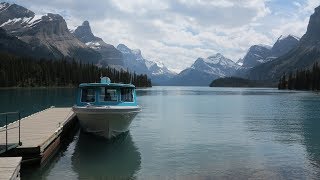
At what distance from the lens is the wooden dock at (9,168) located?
20.4 meters

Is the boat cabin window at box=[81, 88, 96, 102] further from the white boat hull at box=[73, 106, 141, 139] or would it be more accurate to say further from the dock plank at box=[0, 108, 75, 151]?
the dock plank at box=[0, 108, 75, 151]

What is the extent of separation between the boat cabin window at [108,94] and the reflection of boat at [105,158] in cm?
407

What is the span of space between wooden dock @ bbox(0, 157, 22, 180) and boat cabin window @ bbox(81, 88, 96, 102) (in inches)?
748

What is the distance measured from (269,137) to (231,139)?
5.03m

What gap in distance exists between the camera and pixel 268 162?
1275 inches

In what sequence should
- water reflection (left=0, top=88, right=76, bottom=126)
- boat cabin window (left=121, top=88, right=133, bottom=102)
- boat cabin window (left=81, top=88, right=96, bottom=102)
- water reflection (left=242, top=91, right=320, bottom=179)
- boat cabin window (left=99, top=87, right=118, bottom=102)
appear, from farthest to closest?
water reflection (left=0, top=88, right=76, bottom=126) < boat cabin window (left=121, top=88, right=133, bottom=102) < boat cabin window (left=81, top=88, right=96, bottom=102) < boat cabin window (left=99, top=87, right=118, bottom=102) < water reflection (left=242, top=91, right=320, bottom=179)

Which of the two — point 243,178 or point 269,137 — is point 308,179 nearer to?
point 243,178

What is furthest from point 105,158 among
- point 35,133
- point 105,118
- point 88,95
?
point 88,95

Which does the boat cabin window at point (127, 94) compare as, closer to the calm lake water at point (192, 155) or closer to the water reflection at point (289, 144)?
the calm lake water at point (192, 155)

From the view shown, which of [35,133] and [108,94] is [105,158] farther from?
[108,94]

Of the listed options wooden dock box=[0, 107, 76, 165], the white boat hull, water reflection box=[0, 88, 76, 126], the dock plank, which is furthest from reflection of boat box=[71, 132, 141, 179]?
water reflection box=[0, 88, 76, 126]

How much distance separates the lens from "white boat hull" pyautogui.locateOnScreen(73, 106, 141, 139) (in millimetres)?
39562

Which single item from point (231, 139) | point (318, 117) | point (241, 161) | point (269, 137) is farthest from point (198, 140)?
point (318, 117)

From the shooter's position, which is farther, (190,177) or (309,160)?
(309,160)
